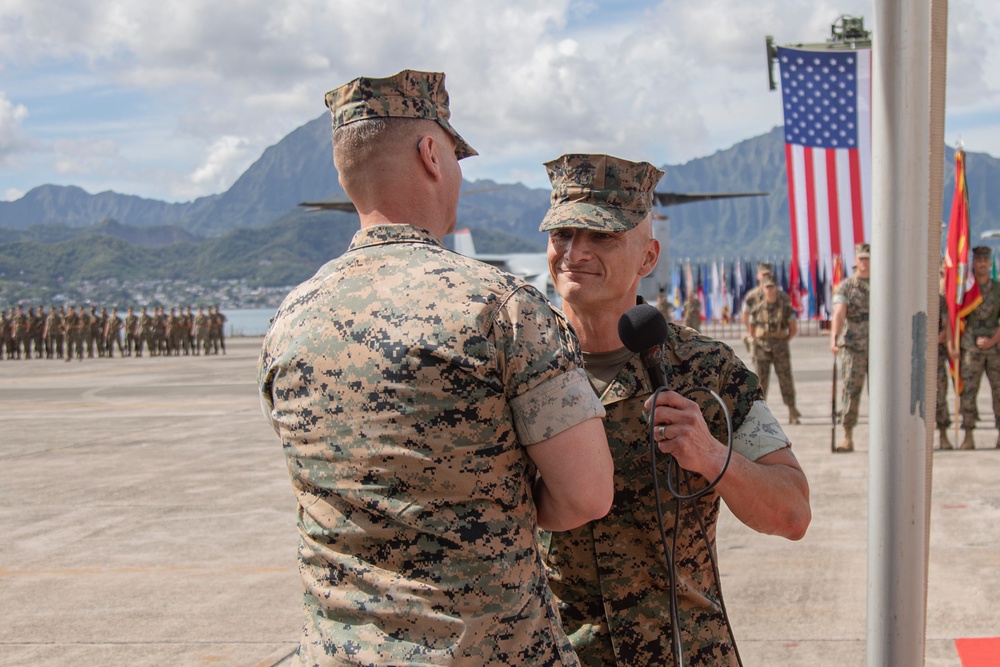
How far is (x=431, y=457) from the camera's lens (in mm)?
1668

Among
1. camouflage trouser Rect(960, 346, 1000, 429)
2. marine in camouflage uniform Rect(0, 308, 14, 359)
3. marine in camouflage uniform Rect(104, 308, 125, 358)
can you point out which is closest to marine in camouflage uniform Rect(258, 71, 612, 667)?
camouflage trouser Rect(960, 346, 1000, 429)

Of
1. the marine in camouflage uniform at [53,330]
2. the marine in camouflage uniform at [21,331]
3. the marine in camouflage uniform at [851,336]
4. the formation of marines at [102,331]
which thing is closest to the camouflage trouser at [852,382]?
the marine in camouflage uniform at [851,336]

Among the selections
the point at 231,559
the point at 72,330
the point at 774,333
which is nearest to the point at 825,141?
the point at 774,333

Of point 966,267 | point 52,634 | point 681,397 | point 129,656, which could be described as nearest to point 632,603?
point 681,397

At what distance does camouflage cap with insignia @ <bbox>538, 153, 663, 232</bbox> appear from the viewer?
2.32m

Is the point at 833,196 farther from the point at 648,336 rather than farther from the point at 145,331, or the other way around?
the point at 145,331

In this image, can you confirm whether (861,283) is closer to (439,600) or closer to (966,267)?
(966,267)

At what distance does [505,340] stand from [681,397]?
494 millimetres

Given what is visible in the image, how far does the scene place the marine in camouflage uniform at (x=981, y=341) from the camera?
9289mm

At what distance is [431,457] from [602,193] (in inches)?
36.7

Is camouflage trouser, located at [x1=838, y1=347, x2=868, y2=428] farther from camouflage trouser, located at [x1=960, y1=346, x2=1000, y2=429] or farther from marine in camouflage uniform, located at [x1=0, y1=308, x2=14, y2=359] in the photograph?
marine in camouflage uniform, located at [x1=0, y1=308, x2=14, y2=359]

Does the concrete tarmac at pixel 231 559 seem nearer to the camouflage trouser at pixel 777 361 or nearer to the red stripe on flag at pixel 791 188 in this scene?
the camouflage trouser at pixel 777 361

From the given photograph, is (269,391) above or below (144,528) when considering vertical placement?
above

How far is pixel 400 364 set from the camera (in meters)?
1.68
